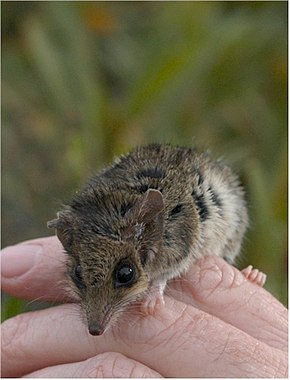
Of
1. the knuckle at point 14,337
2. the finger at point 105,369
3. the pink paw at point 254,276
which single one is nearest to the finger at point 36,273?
the knuckle at point 14,337

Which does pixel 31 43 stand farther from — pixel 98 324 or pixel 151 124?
pixel 98 324

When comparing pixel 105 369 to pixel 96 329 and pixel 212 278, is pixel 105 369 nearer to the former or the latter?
pixel 96 329

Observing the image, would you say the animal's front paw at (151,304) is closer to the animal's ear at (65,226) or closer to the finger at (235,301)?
the finger at (235,301)

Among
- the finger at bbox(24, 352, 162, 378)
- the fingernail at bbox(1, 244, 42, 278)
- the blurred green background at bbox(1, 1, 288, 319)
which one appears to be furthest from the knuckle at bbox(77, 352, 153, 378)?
the blurred green background at bbox(1, 1, 288, 319)

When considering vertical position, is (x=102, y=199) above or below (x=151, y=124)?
below

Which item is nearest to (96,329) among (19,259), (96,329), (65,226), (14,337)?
(96,329)

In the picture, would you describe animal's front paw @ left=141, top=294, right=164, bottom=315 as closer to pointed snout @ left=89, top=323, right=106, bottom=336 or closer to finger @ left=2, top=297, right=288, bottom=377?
Result: finger @ left=2, top=297, right=288, bottom=377

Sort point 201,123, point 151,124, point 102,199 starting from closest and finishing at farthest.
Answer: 1. point 102,199
2. point 151,124
3. point 201,123

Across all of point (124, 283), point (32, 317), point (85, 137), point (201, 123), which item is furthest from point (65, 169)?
point (124, 283)
